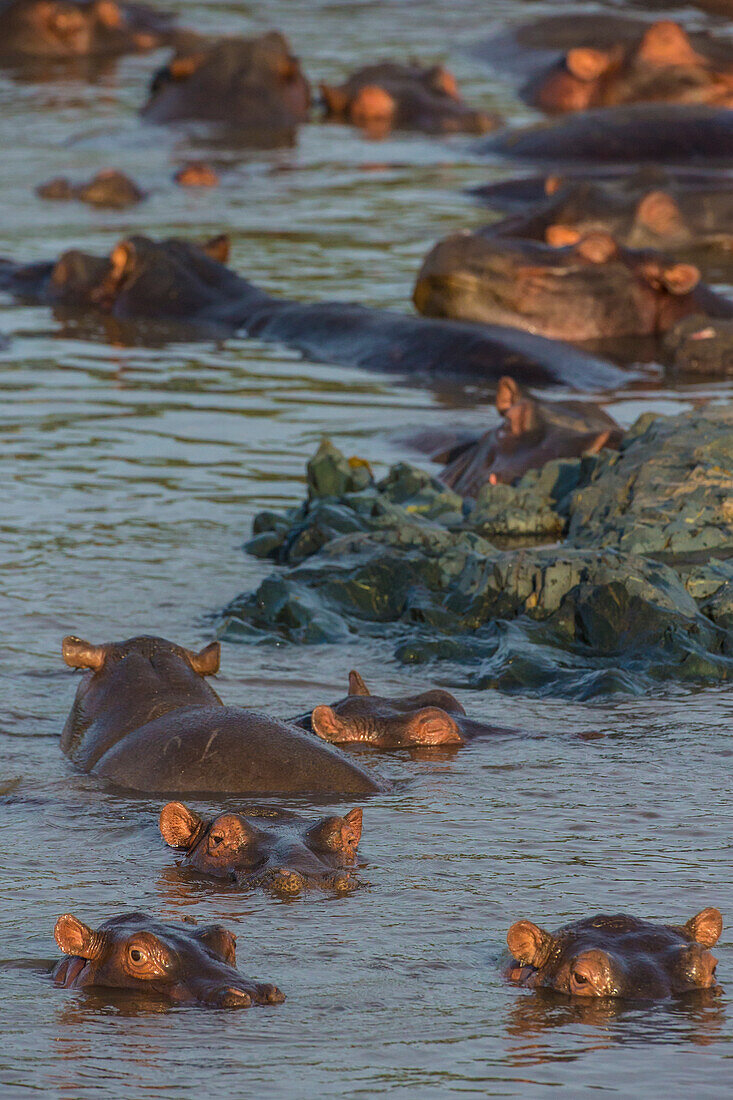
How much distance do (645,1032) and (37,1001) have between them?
113 centimetres

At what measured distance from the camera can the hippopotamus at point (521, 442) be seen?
28.1 ft

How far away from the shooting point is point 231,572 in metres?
7.74

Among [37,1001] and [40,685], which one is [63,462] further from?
[37,1001]

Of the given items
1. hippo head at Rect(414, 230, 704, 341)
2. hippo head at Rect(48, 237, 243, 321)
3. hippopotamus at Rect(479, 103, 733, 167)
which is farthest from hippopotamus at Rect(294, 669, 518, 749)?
hippopotamus at Rect(479, 103, 733, 167)

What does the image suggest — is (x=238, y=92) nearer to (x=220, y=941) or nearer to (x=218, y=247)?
(x=218, y=247)

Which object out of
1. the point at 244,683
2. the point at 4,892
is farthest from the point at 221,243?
the point at 4,892

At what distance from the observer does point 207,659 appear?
5.88 metres

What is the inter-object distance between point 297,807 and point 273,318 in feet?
24.1

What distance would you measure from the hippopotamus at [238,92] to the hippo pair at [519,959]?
15.5m

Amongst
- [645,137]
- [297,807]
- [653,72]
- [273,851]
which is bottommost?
[297,807]

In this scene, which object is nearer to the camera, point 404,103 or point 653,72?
point 653,72

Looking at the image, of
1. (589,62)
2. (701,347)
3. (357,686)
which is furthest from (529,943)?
(589,62)

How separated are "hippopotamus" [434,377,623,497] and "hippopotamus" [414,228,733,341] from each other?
282cm

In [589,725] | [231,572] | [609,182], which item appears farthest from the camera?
[609,182]
